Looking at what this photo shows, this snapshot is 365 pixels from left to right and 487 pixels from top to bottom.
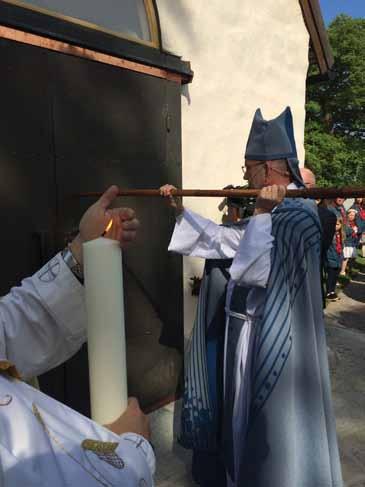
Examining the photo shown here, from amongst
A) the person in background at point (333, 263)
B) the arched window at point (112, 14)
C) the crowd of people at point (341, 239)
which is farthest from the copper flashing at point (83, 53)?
the person in background at point (333, 263)

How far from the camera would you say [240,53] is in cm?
376

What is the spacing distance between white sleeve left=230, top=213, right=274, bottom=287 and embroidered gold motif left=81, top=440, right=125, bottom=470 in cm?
113

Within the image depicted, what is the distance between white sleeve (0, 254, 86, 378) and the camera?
115 cm

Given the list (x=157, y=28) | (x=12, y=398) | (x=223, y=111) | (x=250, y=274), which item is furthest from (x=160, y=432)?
(x=157, y=28)

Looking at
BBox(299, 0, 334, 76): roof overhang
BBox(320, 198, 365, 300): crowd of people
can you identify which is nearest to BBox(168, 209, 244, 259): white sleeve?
BBox(299, 0, 334, 76): roof overhang

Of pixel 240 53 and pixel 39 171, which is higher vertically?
pixel 240 53

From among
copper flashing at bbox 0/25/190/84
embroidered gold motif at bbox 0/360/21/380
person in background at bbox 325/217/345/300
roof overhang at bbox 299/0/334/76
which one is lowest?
person in background at bbox 325/217/345/300

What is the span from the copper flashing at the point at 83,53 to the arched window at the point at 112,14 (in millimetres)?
150

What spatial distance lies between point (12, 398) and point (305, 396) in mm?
1438

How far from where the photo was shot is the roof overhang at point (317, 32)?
427cm

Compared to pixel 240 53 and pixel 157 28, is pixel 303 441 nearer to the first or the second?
pixel 157 28

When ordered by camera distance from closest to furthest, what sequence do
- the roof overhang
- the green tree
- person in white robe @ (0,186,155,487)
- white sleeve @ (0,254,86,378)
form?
person in white robe @ (0,186,155,487) < white sleeve @ (0,254,86,378) < the roof overhang < the green tree

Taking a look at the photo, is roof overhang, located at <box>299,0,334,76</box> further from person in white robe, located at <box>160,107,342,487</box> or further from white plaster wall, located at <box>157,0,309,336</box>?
person in white robe, located at <box>160,107,342,487</box>

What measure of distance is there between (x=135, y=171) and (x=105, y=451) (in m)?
2.34
